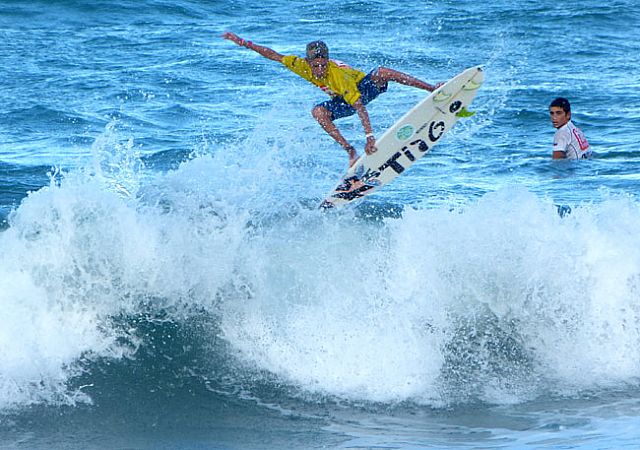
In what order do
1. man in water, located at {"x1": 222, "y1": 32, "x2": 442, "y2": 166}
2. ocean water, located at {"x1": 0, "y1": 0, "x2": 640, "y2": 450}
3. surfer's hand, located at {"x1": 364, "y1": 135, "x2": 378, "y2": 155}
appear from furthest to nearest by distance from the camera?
surfer's hand, located at {"x1": 364, "y1": 135, "x2": 378, "y2": 155} → man in water, located at {"x1": 222, "y1": 32, "x2": 442, "y2": 166} → ocean water, located at {"x1": 0, "y1": 0, "x2": 640, "y2": 450}

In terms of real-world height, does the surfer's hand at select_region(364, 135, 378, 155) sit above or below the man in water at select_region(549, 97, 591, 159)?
below

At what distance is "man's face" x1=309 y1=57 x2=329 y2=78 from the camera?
9328mm

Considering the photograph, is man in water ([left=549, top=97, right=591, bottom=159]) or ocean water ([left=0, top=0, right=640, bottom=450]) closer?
ocean water ([left=0, top=0, right=640, bottom=450])

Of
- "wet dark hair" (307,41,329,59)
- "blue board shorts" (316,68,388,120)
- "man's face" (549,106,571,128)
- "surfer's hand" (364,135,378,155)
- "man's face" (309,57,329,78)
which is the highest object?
"man's face" (549,106,571,128)

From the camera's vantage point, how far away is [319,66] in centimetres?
938

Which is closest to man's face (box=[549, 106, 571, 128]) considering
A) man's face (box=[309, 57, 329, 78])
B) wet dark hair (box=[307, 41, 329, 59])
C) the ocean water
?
the ocean water

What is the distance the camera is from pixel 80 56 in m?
20.3

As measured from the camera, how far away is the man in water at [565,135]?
40.3 ft

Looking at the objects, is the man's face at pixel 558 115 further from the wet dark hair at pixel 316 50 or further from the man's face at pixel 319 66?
the wet dark hair at pixel 316 50

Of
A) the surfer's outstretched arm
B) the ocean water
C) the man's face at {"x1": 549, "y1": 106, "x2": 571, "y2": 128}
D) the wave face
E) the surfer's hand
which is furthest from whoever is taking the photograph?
the man's face at {"x1": 549, "y1": 106, "x2": 571, "y2": 128}

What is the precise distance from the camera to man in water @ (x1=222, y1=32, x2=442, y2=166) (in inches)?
368

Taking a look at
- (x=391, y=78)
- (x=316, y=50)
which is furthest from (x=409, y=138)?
(x=316, y=50)

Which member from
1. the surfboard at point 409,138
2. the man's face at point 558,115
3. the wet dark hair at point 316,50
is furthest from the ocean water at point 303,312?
the wet dark hair at point 316,50

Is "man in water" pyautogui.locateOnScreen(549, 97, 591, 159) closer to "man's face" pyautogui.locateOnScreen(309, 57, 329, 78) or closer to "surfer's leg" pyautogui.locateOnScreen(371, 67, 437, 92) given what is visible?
"surfer's leg" pyautogui.locateOnScreen(371, 67, 437, 92)
